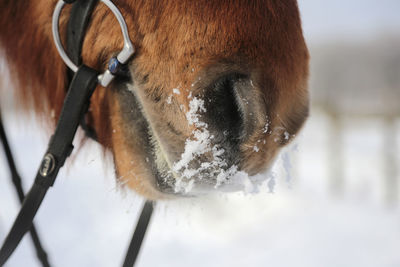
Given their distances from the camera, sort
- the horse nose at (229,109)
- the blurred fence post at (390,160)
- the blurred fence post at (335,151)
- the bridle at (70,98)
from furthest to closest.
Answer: the blurred fence post at (335,151) < the blurred fence post at (390,160) < the bridle at (70,98) < the horse nose at (229,109)

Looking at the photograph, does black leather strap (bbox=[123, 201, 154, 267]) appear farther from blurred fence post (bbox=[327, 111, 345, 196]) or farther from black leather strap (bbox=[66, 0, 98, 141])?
blurred fence post (bbox=[327, 111, 345, 196])

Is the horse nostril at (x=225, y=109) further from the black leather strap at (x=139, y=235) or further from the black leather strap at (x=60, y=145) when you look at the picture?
the black leather strap at (x=139, y=235)

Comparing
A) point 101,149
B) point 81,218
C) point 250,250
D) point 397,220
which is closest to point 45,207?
point 81,218

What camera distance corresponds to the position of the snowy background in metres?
2.25

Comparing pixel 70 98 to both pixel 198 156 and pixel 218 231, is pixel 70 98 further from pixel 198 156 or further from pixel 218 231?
pixel 218 231

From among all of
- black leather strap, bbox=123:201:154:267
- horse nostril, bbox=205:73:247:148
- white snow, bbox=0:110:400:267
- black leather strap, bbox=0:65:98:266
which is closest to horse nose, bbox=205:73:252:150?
horse nostril, bbox=205:73:247:148

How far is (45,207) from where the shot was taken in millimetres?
3369

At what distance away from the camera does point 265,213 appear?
157 inches

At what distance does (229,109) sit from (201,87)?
0.07 m

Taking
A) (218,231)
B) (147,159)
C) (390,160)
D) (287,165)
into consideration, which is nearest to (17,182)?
(147,159)

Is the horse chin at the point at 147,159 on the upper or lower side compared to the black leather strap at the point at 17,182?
upper

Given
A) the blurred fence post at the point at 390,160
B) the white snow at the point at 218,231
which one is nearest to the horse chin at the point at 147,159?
the white snow at the point at 218,231

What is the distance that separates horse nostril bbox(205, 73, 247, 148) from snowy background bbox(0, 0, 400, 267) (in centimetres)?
21

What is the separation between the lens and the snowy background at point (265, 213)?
2250 mm
